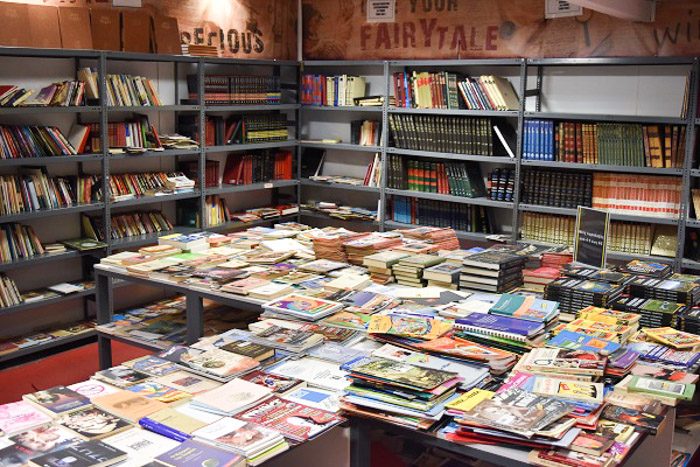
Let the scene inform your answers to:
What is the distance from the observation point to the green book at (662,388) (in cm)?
269

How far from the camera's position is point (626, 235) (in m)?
5.86

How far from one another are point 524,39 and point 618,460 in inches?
192

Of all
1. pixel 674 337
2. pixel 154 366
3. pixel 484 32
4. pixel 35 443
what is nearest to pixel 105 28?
pixel 484 32

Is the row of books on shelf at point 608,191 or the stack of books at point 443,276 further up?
A: the row of books on shelf at point 608,191

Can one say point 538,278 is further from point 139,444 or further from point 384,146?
point 384,146

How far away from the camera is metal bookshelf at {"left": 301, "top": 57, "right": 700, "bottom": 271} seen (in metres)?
5.50

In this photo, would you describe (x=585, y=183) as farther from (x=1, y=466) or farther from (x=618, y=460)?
(x=1, y=466)

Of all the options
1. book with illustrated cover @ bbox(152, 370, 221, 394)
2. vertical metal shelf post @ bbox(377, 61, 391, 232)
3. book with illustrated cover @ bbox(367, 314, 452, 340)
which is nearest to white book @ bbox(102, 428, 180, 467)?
book with illustrated cover @ bbox(152, 370, 221, 394)

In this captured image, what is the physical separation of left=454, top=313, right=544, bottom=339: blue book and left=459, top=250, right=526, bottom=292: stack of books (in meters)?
0.71

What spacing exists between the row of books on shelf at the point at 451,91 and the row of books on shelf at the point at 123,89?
2.18 metres

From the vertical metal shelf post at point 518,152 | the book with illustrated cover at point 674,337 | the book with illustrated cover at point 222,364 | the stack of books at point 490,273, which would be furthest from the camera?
the vertical metal shelf post at point 518,152

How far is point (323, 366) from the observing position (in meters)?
3.03

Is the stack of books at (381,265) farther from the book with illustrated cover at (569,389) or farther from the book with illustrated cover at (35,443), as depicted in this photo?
the book with illustrated cover at (35,443)

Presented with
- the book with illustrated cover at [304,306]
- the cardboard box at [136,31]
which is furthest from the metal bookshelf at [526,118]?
the book with illustrated cover at [304,306]
